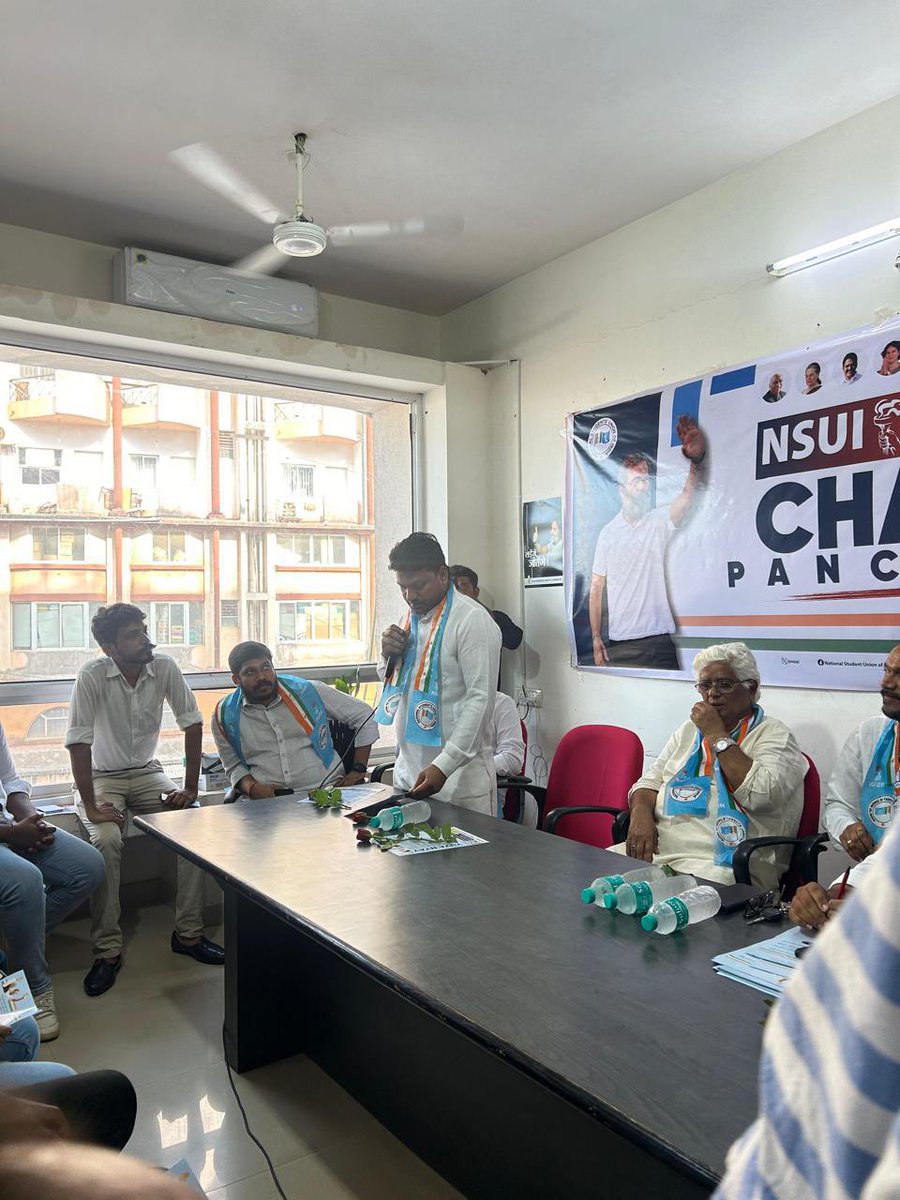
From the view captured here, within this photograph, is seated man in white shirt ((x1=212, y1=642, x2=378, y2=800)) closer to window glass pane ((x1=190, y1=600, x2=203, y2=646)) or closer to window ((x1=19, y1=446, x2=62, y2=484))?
window glass pane ((x1=190, y1=600, x2=203, y2=646))

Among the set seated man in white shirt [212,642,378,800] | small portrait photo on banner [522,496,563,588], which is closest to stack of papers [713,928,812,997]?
seated man in white shirt [212,642,378,800]

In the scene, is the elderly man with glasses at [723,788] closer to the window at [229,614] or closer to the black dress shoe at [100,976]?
the black dress shoe at [100,976]

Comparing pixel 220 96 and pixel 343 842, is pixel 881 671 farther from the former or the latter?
pixel 220 96

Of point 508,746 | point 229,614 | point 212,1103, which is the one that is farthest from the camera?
point 229,614

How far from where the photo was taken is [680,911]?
5.90 ft

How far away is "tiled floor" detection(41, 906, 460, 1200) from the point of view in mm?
2209

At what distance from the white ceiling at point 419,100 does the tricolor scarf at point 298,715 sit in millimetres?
2156

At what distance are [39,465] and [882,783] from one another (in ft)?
12.3

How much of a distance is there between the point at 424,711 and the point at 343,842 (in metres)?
0.69

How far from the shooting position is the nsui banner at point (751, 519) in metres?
3.07

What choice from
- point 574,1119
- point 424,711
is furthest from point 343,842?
point 574,1119

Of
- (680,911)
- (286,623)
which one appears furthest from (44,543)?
(680,911)

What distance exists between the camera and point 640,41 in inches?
110

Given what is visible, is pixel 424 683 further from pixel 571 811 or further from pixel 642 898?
pixel 642 898
